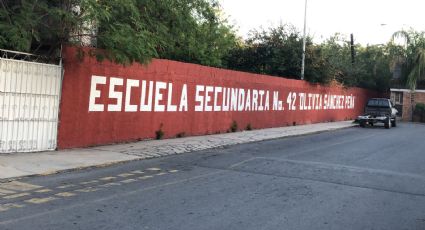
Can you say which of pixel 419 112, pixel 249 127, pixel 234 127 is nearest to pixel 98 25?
pixel 234 127

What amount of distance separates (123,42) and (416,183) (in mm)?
7403

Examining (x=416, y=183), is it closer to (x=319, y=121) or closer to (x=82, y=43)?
(x=82, y=43)

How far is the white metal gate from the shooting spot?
455 inches

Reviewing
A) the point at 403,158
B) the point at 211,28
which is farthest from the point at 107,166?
the point at 211,28

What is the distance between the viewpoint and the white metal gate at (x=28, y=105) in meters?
11.5

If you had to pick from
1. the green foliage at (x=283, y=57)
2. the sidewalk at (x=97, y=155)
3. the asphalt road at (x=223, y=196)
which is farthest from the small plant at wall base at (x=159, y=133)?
the green foliage at (x=283, y=57)

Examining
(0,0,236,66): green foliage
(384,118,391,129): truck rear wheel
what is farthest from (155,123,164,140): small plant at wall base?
(384,118,391,129): truck rear wheel

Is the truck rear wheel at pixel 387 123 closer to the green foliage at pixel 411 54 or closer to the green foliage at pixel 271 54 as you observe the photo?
the green foliage at pixel 271 54

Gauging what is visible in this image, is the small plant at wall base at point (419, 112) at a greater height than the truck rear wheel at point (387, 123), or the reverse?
the small plant at wall base at point (419, 112)

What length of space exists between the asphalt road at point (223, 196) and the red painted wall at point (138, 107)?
255cm

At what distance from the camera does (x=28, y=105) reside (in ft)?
39.8

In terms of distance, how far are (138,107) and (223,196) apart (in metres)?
8.13

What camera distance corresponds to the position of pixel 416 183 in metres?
11.0

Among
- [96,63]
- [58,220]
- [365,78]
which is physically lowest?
[58,220]
